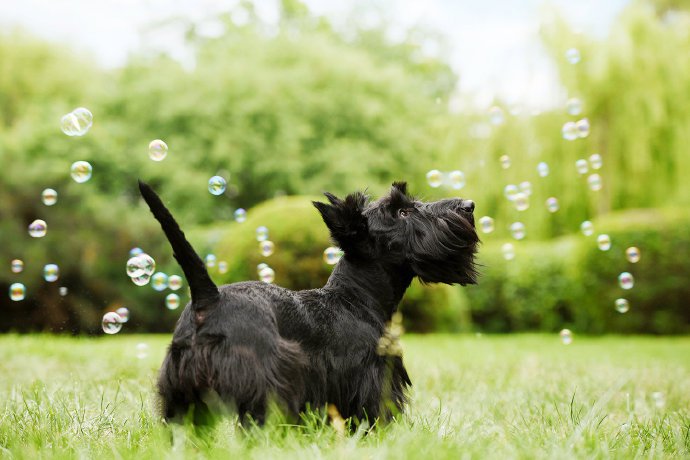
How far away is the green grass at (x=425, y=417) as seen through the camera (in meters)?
2.50

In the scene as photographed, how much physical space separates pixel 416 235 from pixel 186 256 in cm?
109

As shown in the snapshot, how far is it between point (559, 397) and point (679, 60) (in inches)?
561

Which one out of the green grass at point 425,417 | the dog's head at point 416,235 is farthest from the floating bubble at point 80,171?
the dog's head at point 416,235

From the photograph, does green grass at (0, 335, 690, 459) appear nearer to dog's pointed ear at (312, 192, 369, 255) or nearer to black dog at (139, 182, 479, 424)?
black dog at (139, 182, 479, 424)

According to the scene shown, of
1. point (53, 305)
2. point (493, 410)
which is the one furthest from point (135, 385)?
point (53, 305)

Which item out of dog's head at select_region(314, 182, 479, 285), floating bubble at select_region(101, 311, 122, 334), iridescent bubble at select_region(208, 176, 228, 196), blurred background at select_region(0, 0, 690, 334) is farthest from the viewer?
blurred background at select_region(0, 0, 690, 334)

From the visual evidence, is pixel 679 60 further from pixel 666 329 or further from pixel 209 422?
pixel 209 422

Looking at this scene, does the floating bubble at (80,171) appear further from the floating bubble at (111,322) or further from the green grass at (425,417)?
the green grass at (425,417)

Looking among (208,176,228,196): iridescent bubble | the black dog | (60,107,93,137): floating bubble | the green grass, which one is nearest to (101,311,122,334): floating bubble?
the green grass

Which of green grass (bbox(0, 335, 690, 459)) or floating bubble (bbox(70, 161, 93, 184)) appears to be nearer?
green grass (bbox(0, 335, 690, 459))

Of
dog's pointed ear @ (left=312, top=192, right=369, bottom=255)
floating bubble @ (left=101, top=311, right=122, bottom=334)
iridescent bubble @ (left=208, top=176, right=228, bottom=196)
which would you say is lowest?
floating bubble @ (left=101, top=311, right=122, bottom=334)

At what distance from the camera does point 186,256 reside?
2.59m

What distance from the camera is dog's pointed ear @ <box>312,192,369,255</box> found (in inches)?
119

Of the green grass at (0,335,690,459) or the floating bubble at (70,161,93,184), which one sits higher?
the floating bubble at (70,161,93,184)
